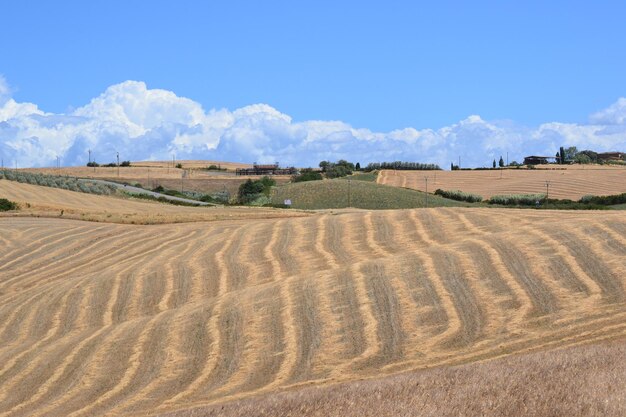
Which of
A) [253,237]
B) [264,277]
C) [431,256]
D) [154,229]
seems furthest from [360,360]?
[154,229]

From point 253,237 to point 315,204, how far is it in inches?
2116

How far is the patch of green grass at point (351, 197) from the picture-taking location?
103 m

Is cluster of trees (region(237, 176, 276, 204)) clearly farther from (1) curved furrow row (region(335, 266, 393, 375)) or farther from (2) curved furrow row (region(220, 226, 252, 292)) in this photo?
(1) curved furrow row (region(335, 266, 393, 375))

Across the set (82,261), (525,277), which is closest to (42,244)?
(82,261)

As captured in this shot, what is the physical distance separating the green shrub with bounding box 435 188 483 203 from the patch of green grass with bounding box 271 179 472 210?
3.27 meters

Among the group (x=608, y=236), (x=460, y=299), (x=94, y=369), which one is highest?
(x=608, y=236)

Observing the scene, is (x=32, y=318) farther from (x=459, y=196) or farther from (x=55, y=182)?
(x=459, y=196)

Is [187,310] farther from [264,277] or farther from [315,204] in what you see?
[315,204]

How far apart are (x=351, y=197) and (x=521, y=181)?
94.1 ft

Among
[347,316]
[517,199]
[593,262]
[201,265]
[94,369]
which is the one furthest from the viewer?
[517,199]

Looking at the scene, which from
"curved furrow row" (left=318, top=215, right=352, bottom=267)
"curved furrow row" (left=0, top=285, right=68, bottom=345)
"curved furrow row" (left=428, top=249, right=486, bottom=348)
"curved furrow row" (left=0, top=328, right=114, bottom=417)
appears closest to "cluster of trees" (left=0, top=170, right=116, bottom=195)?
"curved furrow row" (left=318, top=215, right=352, bottom=267)

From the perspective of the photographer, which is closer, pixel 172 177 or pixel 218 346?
pixel 218 346

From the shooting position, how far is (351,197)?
10931 centimetres

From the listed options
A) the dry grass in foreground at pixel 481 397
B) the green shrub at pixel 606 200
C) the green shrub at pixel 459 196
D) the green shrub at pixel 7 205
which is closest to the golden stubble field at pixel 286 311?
the dry grass in foreground at pixel 481 397
